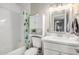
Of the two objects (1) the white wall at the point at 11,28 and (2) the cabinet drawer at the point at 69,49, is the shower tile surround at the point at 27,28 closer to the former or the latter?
(1) the white wall at the point at 11,28

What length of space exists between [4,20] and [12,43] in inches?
13.8

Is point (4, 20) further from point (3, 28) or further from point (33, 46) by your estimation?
point (33, 46)

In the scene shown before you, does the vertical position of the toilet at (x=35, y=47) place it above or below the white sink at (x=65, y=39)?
below

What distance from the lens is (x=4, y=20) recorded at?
5.13 ft

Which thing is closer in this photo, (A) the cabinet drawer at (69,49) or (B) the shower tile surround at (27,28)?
(A) the cabinet drawer at (69,49)

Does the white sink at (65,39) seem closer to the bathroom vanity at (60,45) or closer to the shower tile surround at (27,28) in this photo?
the bathroom vanity at (60,45)

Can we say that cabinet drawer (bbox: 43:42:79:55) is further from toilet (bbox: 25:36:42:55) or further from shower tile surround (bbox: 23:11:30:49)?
shower tile surround (bbox: 23:11:30:49)

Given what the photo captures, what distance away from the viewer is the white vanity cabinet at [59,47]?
1.49 m

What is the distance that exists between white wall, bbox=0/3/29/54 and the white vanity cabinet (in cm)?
37

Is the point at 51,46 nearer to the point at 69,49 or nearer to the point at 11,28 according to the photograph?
the point at 69,49

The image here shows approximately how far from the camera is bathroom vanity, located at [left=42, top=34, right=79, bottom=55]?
58.8 inches

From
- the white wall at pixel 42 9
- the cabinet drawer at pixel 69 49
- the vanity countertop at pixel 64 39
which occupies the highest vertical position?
the white wall at pixel 42 9

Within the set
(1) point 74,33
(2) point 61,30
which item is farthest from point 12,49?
(1) point 74,33

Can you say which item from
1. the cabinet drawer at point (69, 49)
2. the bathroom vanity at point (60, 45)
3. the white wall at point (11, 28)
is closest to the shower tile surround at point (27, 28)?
the white wall at point (11, 28)
